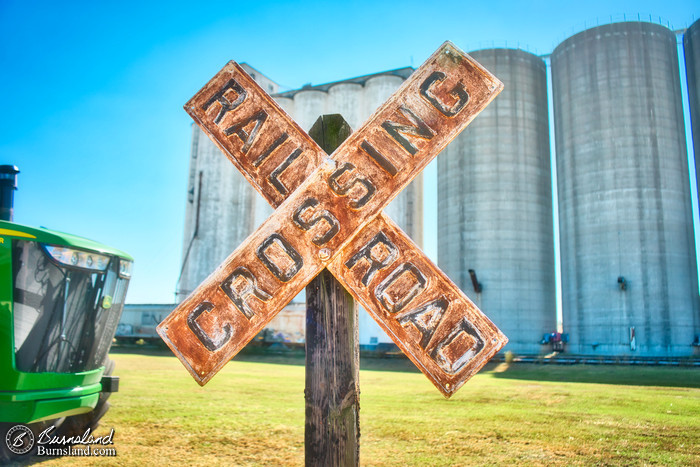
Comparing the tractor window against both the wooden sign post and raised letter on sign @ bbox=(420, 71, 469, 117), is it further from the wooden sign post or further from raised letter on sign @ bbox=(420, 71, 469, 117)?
raised letter on sign @ bbox=(420, 71, 469, 117)

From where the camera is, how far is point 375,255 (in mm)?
1797

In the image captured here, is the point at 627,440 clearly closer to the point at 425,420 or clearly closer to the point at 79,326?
the point at 425,420

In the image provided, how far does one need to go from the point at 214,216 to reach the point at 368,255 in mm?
37484

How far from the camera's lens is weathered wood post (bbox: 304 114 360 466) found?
2.03 m

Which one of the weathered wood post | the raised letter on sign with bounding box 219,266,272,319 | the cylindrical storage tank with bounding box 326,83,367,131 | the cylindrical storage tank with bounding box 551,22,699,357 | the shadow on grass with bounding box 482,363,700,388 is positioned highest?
Result: the cylindrical storage tank with bounding box 326,83,367,131

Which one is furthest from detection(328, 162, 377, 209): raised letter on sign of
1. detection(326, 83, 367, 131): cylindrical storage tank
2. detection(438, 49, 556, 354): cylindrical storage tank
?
detection(326, 83, 367, 131): cylindrical storage tank

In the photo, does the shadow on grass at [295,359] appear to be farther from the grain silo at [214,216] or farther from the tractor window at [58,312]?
the tractor window at [58,312]

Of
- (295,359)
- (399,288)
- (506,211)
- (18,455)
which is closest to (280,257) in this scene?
(399,288)

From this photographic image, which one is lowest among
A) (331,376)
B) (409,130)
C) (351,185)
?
(331,376)

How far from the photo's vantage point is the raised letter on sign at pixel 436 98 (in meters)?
1.85

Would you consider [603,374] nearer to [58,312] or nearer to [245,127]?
[58,312]

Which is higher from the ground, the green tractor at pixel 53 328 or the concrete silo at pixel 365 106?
the concrete silo at pixel 365 106

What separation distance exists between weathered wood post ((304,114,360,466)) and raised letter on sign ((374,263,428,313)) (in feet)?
1.04

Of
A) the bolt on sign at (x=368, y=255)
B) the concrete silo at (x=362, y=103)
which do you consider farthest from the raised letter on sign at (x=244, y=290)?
the concrete silo at (x=362, y=103)
